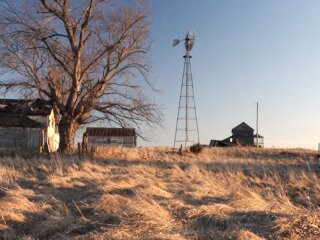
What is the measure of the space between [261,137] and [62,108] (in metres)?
46.6

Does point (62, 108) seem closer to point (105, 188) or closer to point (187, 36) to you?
point (187, 36)

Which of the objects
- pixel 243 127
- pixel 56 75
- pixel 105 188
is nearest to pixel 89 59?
pixel 56 75

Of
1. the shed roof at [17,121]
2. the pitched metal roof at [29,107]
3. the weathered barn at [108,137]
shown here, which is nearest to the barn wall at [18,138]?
the shed roof at [17,121]

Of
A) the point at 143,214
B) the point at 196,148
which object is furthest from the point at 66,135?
the point at 143,214

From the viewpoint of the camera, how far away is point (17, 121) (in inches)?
1147

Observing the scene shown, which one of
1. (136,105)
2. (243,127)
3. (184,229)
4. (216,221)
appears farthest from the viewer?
(243,127)

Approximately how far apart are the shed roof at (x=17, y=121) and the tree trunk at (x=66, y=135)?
6.91 ft

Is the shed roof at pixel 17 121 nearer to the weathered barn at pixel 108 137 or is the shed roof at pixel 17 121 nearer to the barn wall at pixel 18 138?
the barn wall at pixel 18 138

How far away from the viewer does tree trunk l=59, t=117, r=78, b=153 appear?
27855 mm

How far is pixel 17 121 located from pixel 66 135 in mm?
3478

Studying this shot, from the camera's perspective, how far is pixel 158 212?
7.22 metres

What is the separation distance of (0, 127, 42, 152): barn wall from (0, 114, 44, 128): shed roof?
0.26m

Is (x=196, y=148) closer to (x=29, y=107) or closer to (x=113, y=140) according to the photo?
(x=29, y=107)

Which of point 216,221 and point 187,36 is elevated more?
point 187,36
